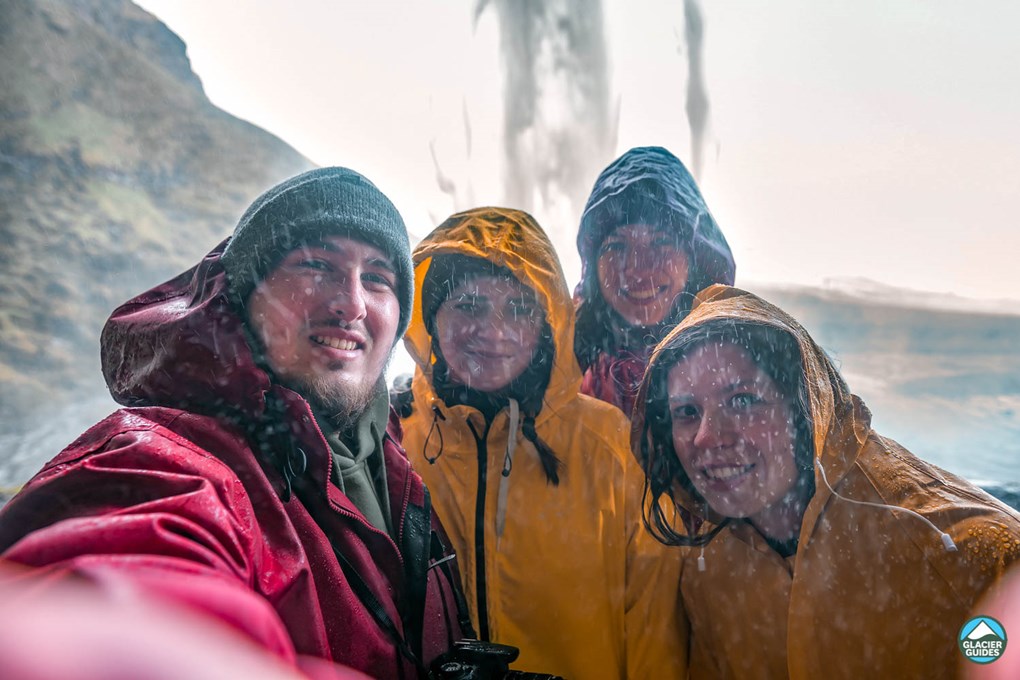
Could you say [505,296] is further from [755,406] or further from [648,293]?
[755,406]

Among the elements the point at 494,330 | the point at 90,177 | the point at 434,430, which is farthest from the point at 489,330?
the point at 90,177

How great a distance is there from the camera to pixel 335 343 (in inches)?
71.0

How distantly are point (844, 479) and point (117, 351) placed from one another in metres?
2.45

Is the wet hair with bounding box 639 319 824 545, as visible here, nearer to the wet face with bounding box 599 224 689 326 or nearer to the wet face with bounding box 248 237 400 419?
the wet face with bounding box 599 224 689 326

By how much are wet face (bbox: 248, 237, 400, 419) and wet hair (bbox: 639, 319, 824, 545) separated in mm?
1225

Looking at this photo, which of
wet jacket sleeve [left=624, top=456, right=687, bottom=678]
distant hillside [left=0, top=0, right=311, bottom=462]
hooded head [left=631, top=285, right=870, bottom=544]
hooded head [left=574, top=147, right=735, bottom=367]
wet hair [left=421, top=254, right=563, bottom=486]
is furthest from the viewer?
distant hillside [left=0, top=0, right=311, bottom=462]

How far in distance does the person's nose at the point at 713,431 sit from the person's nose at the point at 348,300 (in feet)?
4.50

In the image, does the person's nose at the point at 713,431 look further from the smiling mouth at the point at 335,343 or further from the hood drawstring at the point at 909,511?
the smiling mouth at the point at 335,343

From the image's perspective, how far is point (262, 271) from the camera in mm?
1764

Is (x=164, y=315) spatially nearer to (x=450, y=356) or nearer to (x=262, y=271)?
(x=262, y=271)

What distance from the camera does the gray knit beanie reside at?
1748mm

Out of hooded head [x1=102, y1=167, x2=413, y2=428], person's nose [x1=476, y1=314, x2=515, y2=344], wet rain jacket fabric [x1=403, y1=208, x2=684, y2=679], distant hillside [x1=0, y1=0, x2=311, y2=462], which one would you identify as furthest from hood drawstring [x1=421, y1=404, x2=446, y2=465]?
distant hillside [x1=0, y1=0, x2=311, y2=462]

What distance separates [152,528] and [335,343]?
3.31 ft

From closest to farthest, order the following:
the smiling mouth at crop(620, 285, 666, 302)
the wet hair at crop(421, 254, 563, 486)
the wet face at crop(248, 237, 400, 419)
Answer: the wet face at crop(248, 237, 400, 419) < the wet hair at crop(421, 254, 563, 486) < the smiling mouth at crop(620, 285, 666, 302)
